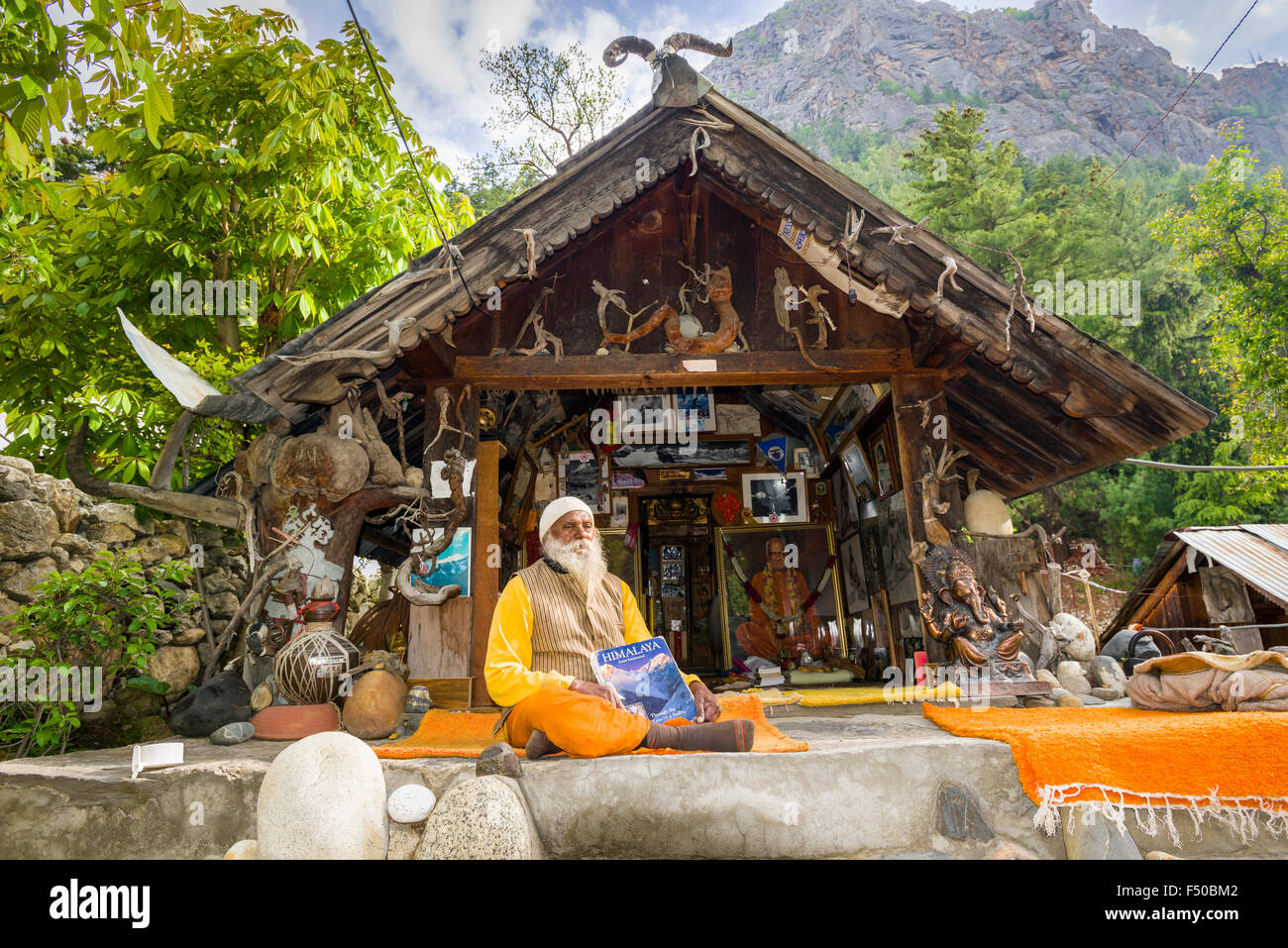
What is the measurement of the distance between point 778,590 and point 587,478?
2.83m

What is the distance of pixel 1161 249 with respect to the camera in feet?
78.8

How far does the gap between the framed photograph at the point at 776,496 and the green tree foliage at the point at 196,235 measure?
5106 millimetres

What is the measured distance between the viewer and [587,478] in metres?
9.13

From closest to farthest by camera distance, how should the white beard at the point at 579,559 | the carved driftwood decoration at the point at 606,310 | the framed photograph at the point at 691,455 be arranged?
the white beard at the point at 579,559, the carved driftwood decoration at the point at 606,310, the framed photograph at the point at 691,455

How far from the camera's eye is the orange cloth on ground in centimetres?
335

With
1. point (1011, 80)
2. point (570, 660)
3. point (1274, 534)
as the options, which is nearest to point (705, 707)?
point (570, 660)

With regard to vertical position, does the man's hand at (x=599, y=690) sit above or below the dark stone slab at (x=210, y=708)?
above

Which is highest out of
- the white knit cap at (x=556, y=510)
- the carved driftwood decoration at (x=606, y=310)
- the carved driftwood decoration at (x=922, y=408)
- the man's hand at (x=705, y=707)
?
the carved driftwood decoration at (x=606, y=310)

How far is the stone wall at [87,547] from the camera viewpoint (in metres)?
6.31

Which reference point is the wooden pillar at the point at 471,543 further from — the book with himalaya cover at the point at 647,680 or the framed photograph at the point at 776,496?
the framed photograph at the point at 776,496

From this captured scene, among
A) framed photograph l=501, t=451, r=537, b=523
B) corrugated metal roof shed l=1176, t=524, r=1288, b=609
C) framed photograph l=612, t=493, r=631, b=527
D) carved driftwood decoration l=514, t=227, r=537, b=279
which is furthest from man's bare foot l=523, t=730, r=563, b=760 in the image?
corrugated metal roof shed l=1176, t=524, r=1288, b=609

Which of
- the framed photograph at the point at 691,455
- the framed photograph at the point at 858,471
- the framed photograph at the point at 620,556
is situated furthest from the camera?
the framed photograph at the point at 691,455

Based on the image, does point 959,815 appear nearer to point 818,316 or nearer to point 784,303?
point 818,316

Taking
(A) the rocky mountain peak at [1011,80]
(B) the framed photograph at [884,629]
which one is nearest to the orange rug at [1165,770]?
(B) the framed photograph at [884,629]
